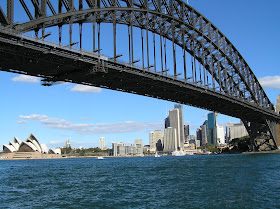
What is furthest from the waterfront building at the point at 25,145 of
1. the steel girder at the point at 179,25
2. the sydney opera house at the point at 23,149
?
the steel girder at the point at 179,25

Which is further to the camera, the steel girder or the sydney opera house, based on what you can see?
the sydney opera house

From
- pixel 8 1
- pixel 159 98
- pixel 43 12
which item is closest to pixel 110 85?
pixel 159 98

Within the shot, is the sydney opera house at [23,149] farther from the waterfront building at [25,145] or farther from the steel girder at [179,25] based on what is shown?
the steel girder at [179,25]

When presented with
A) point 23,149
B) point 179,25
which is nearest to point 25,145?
point 23,149

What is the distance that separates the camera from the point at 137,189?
2442 cm

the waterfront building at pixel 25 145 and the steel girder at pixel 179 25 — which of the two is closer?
the steel girder at pixel 179 25

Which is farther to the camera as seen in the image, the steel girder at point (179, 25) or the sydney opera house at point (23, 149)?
the sydney opera house at point (23, 149)

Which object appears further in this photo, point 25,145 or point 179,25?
point 25,145

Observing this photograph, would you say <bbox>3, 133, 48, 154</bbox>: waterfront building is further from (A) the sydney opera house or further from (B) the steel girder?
(B) the steel girder

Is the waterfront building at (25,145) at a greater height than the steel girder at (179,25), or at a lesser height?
lesser

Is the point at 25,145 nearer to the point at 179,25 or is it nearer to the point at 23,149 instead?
the point at 23,149

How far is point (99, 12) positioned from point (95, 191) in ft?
87.6

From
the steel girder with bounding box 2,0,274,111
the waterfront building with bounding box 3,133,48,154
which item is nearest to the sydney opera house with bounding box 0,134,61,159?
the waterfront building with bounding box 3,133,48,154

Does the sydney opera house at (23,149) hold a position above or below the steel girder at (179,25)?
below
